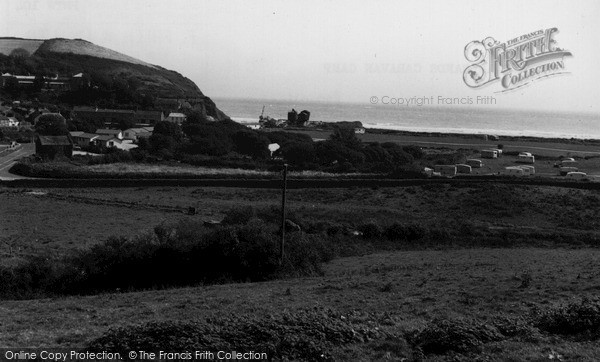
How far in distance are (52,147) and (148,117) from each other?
17780 mm

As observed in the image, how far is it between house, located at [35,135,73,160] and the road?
125 centimetres

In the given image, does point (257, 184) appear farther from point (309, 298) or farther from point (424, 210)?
point (309, 298)

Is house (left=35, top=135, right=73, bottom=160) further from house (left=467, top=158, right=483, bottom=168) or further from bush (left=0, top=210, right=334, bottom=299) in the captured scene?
bush (left=0, top=210, right=334, bottom=299)

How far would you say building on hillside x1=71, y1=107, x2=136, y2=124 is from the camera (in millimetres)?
49406

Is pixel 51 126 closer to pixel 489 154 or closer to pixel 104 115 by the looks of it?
pixel 104 115

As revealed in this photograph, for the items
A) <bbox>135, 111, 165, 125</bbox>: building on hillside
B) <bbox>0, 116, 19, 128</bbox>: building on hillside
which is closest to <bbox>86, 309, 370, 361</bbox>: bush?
<bbox>0, 116, 19, 128</bbox>: building on hillside

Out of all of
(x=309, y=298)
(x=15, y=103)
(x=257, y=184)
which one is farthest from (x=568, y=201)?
(x=15, y=103)

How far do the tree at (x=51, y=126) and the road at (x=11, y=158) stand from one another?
1271 millimetres

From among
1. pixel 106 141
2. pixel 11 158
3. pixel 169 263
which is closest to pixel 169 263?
pixel 169 263

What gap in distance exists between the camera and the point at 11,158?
3384 centimetres

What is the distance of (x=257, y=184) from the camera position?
25.8m

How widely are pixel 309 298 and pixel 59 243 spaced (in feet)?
23.7

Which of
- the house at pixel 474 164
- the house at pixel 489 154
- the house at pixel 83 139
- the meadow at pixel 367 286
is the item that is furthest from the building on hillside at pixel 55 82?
the meadow at pixel 367 286

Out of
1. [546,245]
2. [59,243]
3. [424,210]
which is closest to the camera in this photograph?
[59,243]
